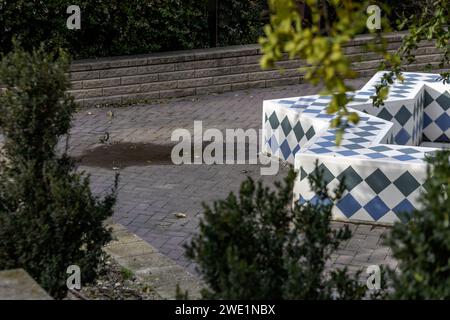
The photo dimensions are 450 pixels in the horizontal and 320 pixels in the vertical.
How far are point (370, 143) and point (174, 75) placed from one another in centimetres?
498

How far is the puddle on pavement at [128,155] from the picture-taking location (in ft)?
34.1

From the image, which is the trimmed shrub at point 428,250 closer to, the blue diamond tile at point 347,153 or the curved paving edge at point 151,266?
the curved paving edge at point 151,266

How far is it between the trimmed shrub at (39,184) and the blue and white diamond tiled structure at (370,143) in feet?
7.03

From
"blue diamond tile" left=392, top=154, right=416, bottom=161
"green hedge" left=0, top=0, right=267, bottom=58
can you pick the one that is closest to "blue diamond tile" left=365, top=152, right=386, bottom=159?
"blue diamond tile" left=392, top=154, right=416, bottom=161

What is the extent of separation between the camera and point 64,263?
5953 millimetres

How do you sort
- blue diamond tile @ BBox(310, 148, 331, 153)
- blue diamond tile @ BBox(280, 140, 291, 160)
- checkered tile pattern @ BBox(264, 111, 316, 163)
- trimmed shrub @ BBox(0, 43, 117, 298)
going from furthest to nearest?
blue diamond tile @ BBox(280, 140, 291, 160)
checkered tile pattern @ BBox(264, 111, 316, 163)
blue diamond tile @ BBox(310, 148, 331, 153)
trimmed shrub @ BBox(0, 43, 117, 298)

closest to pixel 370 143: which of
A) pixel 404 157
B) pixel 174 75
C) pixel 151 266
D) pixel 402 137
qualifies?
pixel 404 157

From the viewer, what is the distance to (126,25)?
44.0 ft

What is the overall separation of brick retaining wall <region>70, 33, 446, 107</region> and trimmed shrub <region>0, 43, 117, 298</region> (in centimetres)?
665

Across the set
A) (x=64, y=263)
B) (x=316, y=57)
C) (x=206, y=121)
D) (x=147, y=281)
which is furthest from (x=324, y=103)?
(x=316, y=57)

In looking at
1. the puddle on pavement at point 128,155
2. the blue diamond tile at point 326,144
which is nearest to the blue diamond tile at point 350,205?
the blue diamond tile at point 326,144

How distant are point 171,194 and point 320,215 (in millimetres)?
4800

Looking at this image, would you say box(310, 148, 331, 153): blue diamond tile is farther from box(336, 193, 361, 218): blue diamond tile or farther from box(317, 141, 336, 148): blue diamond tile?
box(336, 193, 361, 218): blue diamond tile

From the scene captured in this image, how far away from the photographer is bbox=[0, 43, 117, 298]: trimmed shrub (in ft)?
18.7
